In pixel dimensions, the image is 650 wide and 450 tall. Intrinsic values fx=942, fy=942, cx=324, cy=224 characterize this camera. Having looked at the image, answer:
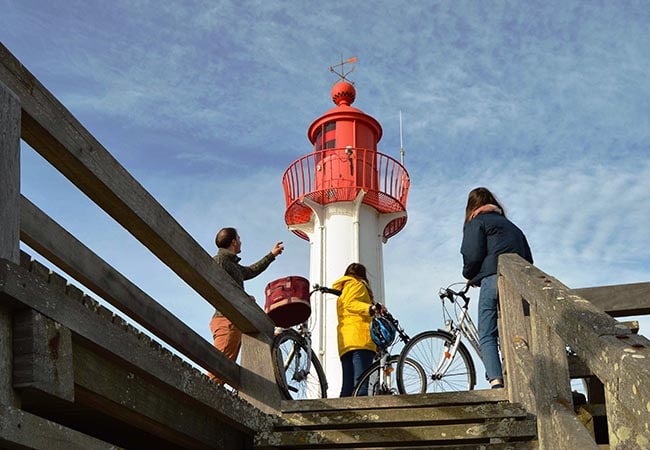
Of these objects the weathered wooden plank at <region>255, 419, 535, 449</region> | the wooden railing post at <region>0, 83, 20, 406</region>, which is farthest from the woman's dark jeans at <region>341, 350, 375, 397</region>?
the wooden railing post at <region>0, 83, 20, 406</region>

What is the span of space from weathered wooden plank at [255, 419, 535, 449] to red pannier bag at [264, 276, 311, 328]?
2.15 metres

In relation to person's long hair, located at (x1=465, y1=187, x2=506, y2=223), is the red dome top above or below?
above

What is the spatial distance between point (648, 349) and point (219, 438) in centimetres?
292

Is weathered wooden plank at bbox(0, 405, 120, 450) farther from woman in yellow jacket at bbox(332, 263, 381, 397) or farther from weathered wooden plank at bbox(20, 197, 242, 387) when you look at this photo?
woman in yellow jacket at bbox(332, 263, 381, 397)

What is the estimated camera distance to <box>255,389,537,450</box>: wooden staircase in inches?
183

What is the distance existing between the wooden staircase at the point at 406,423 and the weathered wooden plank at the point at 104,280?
0.62 meters

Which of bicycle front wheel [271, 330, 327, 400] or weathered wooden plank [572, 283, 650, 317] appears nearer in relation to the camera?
weathered wooden plank [572, 283, 650, 317]

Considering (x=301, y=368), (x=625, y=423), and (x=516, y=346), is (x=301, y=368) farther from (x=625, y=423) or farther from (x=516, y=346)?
(x=625, y=423)

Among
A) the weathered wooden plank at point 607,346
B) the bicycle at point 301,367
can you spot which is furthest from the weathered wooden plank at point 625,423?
the bicycle at point 301,367

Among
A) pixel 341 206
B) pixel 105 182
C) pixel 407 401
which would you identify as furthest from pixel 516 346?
pixel 341 206

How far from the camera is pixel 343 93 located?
16.7m

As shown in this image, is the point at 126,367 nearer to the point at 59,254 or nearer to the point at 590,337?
the point at 59,254

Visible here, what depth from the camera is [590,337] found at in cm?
253

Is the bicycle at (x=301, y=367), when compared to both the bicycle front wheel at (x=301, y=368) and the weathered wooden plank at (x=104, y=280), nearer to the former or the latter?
the bicycle front wheel at (x=301, y=368)
